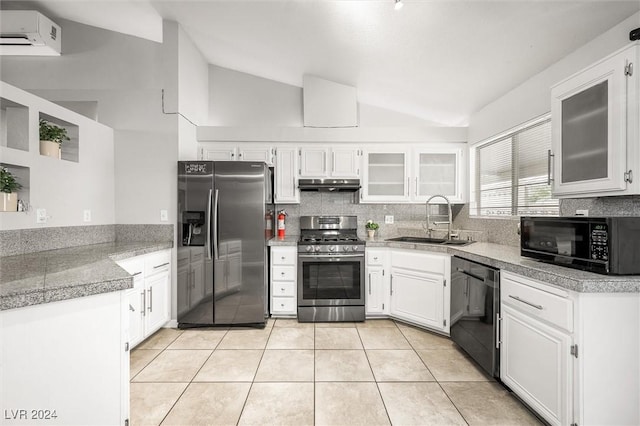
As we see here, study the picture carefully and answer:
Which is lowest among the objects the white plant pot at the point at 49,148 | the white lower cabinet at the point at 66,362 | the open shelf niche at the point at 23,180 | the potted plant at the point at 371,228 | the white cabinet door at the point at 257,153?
the white lower cabinet at the point at 66,362

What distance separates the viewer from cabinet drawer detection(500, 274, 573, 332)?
A: 4.85 ft

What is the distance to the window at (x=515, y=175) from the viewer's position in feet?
8.29

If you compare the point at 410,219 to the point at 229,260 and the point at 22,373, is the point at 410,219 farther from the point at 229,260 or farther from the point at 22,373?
the point at 22,373

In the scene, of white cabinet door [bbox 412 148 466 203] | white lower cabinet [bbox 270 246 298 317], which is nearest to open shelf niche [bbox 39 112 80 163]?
white lower cabinet [bbox 270 246 298 317]

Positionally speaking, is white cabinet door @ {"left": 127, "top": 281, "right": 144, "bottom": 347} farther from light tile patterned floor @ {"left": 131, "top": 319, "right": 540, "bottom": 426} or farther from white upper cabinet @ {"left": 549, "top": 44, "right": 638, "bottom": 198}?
white upper cabinet @ {"left": 549, "top": 44, "right": 638, "bottom": 198}

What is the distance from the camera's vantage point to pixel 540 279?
1637mm

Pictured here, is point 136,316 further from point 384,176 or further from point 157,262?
point 384,176

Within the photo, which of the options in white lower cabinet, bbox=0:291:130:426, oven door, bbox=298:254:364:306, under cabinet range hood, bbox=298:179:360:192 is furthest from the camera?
under cabinet range hood, bbox=298:179:360:192

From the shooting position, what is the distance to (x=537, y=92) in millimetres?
2480

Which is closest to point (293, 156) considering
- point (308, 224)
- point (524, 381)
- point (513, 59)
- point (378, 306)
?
point (308, 224)

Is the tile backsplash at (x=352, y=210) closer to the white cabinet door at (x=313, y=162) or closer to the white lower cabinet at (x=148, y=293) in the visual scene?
the white cabinet door at (x=313, y=162)

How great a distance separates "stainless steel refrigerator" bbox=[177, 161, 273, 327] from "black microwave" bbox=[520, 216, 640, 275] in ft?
7.83

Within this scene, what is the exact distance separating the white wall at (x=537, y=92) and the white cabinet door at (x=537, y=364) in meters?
1.74

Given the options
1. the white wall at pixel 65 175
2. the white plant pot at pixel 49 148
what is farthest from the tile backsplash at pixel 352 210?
the white plant pot at pixel 49 148
